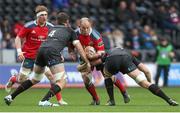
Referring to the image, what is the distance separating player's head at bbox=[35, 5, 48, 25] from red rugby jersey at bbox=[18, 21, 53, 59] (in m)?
0.19

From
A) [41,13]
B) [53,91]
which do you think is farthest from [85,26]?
[53,91]

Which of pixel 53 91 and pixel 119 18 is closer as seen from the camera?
pixel 53 91

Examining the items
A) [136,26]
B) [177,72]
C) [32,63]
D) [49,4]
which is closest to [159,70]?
[177,72]

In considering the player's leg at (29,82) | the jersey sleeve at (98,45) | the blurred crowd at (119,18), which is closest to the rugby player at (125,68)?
the jersey sleeve at (98,45)

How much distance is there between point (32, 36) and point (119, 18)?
14623 mm

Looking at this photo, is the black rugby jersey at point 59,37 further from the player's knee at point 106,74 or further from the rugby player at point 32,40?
the rugby player at point 32,40

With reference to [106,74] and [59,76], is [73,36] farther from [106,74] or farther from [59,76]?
[106,74]

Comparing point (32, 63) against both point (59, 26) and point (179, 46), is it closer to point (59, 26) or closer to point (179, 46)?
point (59, 26)

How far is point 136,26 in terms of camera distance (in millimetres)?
31984

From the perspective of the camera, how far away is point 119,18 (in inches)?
1275

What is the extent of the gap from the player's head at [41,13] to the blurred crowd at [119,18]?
10.4 metres

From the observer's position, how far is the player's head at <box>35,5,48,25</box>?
17.2 m

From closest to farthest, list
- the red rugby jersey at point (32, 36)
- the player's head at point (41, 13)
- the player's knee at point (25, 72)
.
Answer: the player's head at point (41, 13) → the red rugby jersey at point (32, 36) → the player's knee at point (25, 72)

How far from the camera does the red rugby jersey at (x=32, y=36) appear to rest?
17906 mm
